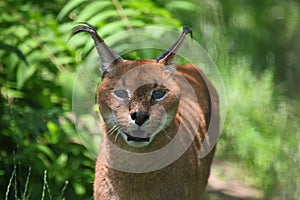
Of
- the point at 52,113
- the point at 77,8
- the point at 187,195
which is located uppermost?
the point at 77,8

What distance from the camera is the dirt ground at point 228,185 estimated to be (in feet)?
22.5

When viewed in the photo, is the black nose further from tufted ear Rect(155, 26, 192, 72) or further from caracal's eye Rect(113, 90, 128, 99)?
tufted ear Rect(155, 26, 192, 72)

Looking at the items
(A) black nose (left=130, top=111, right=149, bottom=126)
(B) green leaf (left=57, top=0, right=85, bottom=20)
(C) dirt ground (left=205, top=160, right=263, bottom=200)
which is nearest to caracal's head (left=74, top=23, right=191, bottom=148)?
(A) black nose (left=130, top=111, right=149, bottom=126)

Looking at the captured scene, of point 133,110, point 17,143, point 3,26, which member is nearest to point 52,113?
point 17,143

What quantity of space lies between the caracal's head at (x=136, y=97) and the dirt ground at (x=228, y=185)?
233cm

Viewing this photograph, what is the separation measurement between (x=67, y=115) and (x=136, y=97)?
5.56 ft

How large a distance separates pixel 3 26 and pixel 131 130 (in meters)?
2.22

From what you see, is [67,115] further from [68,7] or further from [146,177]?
[146,177]

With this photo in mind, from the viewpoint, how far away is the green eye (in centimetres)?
443

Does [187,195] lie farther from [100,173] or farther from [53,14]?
[53,14]

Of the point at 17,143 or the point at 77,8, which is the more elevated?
the point at 77,8

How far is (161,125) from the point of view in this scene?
449cm

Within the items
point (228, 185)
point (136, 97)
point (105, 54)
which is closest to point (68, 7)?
point (105, 54)

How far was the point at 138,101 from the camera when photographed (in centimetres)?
433
